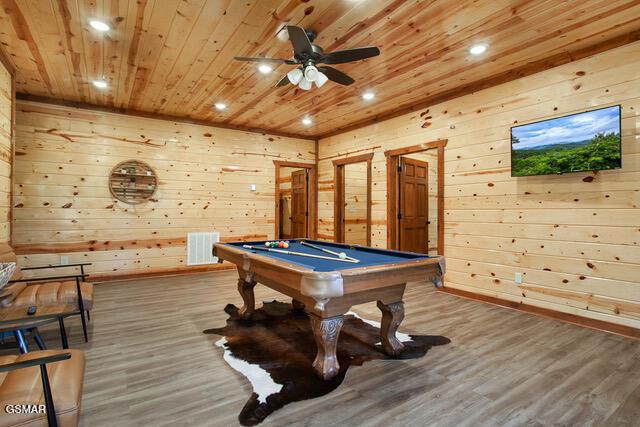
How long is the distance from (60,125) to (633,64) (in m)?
7.09

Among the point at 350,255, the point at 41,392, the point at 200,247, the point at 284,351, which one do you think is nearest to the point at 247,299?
the point at 284,351

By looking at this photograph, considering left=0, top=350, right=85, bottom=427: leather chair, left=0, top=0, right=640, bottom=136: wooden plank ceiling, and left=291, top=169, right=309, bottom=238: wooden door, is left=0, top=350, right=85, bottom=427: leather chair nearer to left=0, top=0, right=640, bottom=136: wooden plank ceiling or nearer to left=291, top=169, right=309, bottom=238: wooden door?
left=0, top=0, right=640, bottom=136: wooden plank ceiling

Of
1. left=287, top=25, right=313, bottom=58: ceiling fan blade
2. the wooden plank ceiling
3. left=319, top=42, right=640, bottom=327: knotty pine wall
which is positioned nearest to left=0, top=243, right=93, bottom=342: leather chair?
the wooden plank ceiling

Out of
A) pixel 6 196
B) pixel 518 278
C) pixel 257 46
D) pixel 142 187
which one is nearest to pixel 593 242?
pixel 518 278

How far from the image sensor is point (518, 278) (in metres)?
3.79

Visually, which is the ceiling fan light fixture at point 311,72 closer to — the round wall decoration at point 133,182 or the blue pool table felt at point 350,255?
the blue pool table felt at point 350,255

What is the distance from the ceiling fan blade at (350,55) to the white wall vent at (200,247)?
4.19 metres

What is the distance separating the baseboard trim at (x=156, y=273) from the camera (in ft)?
16.7

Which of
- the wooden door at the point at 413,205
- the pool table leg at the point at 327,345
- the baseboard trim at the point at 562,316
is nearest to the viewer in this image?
the pool table leg at the point at 327,345

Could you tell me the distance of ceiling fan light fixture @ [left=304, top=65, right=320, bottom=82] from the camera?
2.71m

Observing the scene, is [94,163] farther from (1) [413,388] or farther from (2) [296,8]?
(1) [413,388]

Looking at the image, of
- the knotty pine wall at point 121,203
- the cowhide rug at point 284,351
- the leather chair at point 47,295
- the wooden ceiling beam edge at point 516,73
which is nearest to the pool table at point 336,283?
the cowhide rug at point 284,351

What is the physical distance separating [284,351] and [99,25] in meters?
3.27

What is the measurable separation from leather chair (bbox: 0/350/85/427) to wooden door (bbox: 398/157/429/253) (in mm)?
4854
